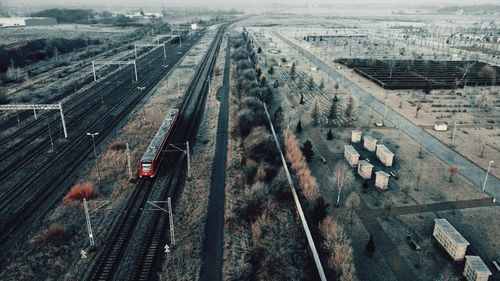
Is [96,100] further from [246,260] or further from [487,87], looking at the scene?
[487,87]

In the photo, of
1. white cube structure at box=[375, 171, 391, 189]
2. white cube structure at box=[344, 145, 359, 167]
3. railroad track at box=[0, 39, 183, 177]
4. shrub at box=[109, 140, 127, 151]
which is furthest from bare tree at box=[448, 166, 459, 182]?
railroad track at box=[0, 39, 183, 177]

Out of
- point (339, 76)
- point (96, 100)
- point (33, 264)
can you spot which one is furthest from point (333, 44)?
point (33, 264)

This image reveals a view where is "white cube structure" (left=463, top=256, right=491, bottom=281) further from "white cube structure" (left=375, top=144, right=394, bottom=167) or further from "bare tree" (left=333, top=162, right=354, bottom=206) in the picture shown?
"white cube structure" (left=375, top=144, right=394, bottom=167)

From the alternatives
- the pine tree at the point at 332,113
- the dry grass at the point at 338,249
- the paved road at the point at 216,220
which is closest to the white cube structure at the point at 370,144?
the pine tree at the point at 332,113

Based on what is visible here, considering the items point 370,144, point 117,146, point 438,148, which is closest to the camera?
point 370,144

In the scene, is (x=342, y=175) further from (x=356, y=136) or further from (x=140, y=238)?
(x=140, y=238)

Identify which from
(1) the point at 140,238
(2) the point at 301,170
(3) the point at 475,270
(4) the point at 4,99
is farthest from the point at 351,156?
(4) the point at 4,99

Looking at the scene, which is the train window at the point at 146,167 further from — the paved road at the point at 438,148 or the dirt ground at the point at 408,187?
the paved road at the point at 438,148
